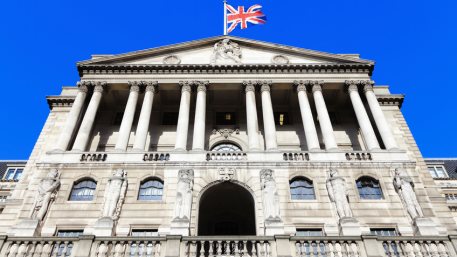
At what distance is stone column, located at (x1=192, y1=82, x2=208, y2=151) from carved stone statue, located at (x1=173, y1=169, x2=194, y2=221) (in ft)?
12.4

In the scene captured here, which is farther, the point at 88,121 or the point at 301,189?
the point at 88,121

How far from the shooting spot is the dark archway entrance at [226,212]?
2799 centimetres

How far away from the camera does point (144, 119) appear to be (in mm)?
32719

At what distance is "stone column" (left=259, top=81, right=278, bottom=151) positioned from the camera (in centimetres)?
3077

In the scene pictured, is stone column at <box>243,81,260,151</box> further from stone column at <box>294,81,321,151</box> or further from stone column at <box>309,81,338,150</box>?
stone column at <box>309,81,338,150</box>

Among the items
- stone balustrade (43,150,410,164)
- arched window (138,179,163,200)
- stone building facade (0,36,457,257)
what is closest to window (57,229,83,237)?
stone building facade (0,36,457,257)

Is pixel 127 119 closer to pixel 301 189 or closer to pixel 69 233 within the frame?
pixel 69 233

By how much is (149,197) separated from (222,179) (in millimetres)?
5255

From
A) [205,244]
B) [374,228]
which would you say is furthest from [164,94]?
[374,228]

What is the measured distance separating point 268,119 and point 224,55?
9.98m

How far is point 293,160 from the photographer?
95.1ft

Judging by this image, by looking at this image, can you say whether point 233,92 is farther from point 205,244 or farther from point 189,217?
point 205,244

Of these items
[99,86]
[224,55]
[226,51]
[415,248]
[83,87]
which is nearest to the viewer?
[415,248]

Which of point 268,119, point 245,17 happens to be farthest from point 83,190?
point 245,17
